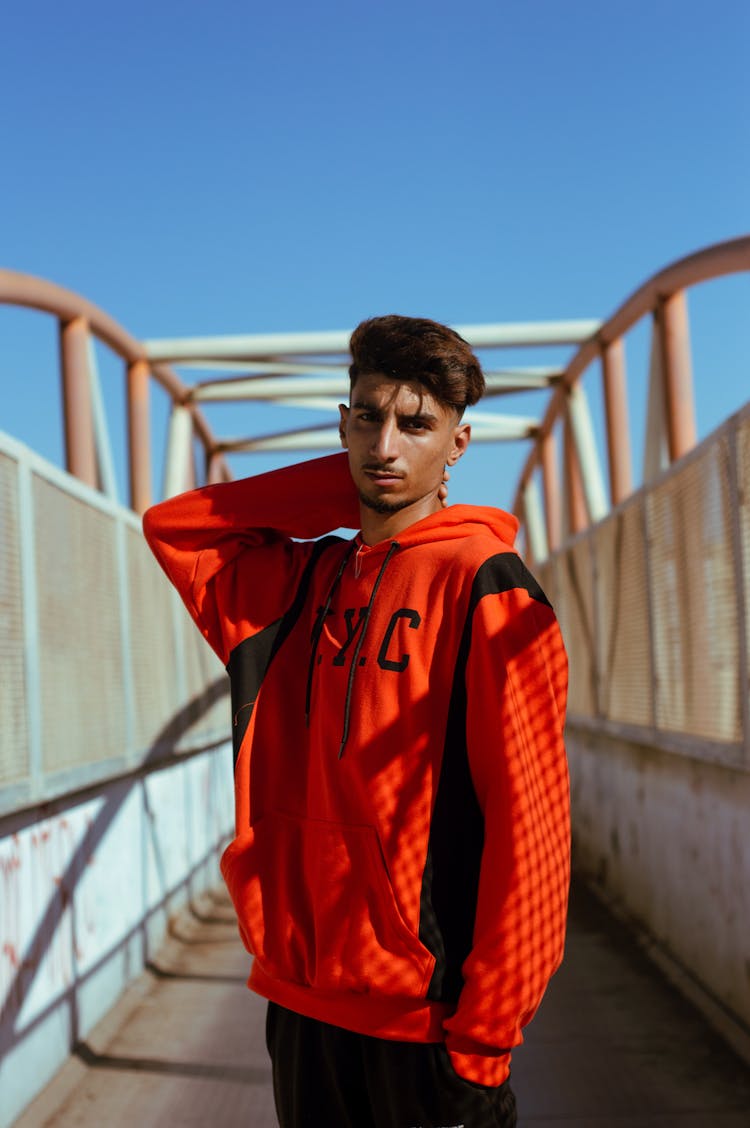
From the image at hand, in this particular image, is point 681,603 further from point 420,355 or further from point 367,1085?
point 367,1085

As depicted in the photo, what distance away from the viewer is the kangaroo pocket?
2.05 m

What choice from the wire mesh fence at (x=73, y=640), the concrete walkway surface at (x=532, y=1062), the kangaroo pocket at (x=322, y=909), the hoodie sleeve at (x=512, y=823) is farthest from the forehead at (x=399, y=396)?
the concrete walkway surface at (x=532, y=1062)

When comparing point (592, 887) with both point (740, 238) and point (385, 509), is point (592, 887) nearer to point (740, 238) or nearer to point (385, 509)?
point (740, 238)

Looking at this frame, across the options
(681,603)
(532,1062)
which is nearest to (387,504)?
(532,1062)

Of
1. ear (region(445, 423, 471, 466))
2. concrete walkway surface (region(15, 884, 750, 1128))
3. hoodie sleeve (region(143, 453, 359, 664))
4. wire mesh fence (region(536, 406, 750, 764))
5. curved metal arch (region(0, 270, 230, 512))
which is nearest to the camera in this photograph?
ear (region(445, 423, 471, 466))

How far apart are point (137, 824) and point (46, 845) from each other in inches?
76.7

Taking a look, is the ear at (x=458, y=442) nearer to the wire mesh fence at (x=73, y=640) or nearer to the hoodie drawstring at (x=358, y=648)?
the hoodie drawstring at (x=358, y=648)

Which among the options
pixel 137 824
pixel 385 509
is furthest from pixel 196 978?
pixel 385 509

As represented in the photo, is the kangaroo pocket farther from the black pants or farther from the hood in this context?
the hood

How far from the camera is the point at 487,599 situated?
209cm

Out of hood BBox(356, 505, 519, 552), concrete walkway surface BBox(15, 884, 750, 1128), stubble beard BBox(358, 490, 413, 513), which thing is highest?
stubble beard BBox(358, 490, 413, 513)

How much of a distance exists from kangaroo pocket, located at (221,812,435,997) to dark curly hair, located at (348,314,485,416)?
74 centimetres

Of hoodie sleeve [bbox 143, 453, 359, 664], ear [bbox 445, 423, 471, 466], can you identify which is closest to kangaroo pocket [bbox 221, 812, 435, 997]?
hoodie sleeve [bbox 143, 453, 359, 664]

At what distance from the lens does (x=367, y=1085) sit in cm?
211
